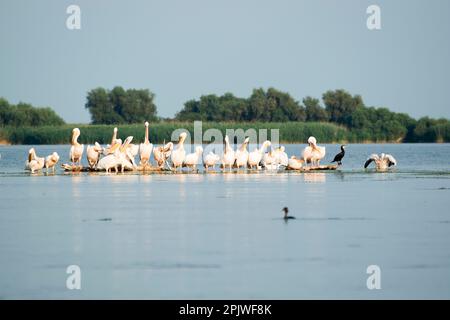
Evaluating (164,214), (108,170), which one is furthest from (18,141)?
(164,214)

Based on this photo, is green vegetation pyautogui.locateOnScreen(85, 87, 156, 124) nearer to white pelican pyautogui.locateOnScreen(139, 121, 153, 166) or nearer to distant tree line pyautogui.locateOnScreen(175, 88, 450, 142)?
distant tree line pyautogui.locateOnScreen(175, 88, 450, 142)

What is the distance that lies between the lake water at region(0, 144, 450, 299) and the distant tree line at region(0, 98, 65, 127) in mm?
45484

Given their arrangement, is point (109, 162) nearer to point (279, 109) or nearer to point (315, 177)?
point (315, 177)

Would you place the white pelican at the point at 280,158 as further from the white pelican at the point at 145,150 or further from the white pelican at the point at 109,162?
the white pelican at the point at 109,162

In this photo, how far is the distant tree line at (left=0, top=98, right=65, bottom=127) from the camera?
68250 millimetres

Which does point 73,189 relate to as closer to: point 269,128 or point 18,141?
point 269,128

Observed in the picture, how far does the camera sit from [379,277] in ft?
38.1

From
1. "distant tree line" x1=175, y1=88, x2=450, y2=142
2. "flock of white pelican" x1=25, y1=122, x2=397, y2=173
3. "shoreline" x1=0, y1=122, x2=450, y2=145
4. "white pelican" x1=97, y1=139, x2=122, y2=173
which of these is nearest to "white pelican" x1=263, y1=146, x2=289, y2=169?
"flock of white pelican" x1=25, y1=122, x2=397, y2=173

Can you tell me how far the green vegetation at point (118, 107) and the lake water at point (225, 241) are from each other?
52.4 m

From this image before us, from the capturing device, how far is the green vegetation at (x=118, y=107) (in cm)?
7575

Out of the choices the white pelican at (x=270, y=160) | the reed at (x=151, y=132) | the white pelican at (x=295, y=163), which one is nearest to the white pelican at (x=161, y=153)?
the white pelican at (x=270, y=160)

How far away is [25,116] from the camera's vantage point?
226ft

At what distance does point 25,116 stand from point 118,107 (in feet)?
32.6

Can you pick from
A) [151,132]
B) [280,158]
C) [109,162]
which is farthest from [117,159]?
[151,132]
